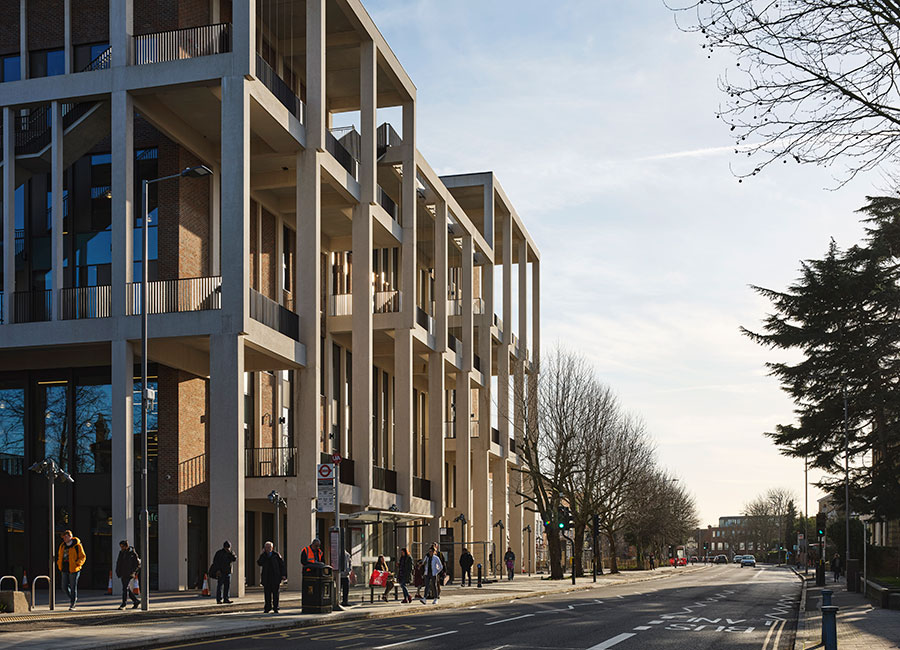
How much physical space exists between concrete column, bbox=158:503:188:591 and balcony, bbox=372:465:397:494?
11925 mm

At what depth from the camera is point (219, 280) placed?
1347 inches

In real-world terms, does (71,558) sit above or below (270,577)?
above

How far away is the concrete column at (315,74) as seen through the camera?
3766 cm

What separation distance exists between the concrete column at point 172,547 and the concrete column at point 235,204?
720cm

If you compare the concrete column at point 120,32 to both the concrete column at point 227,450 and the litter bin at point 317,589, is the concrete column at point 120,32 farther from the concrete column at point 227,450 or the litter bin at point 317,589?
the litter bin at point 317,589

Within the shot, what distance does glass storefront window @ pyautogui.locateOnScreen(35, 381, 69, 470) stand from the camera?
3619cm

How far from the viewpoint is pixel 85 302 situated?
33.5m

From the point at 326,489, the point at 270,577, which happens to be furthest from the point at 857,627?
the point at 270,577

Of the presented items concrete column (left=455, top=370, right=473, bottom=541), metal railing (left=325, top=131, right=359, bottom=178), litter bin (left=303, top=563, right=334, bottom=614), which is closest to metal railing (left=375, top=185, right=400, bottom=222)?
metal railing (left=325, top=131, right=359, bottom=178)

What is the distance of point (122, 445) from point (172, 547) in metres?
4.87

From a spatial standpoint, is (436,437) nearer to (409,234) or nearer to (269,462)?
(409,234)

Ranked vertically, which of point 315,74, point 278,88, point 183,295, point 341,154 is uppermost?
point 315,74

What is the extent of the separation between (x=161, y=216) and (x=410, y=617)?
16684 millimetres

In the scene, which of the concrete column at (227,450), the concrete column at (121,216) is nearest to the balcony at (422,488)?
the concrete column at (227,450)
